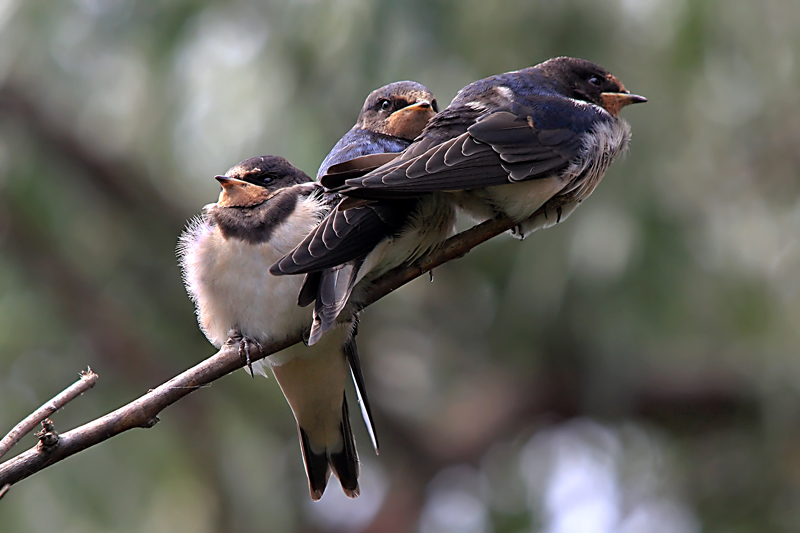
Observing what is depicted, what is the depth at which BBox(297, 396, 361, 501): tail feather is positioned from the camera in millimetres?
2688

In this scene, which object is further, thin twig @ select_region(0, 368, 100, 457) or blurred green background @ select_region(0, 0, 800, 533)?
blurred green background @ select_region(0, 0, 800, 533)

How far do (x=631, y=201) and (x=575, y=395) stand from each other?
1845mm

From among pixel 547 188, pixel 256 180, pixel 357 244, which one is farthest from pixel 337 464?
pixel 547 188

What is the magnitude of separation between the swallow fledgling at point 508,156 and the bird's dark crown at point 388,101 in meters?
0.42

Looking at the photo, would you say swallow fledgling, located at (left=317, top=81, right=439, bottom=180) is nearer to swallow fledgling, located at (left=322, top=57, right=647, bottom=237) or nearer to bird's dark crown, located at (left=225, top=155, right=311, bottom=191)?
bird's dark crown, located at (left=225, top=155, right=311, bottom=191)

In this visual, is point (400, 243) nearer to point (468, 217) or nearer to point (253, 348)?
point (468, 217)

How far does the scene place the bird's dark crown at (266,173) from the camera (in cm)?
243

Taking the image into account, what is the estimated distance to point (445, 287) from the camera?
19.2 feet

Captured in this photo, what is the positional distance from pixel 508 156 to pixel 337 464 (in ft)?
3.84

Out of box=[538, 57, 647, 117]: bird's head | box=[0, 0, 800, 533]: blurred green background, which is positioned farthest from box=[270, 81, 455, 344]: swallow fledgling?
box=[0, 0, 800, 533]: blurred green background

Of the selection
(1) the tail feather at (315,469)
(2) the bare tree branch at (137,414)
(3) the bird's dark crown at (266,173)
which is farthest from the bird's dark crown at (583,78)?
(1) the tail feather at (315,469)

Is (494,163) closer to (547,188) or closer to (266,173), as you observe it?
(547,188)

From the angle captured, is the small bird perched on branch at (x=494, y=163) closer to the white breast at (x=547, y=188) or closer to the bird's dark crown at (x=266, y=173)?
the white breast at (x=547, y=188)

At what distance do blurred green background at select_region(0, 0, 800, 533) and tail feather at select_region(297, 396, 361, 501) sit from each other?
1.72 m
